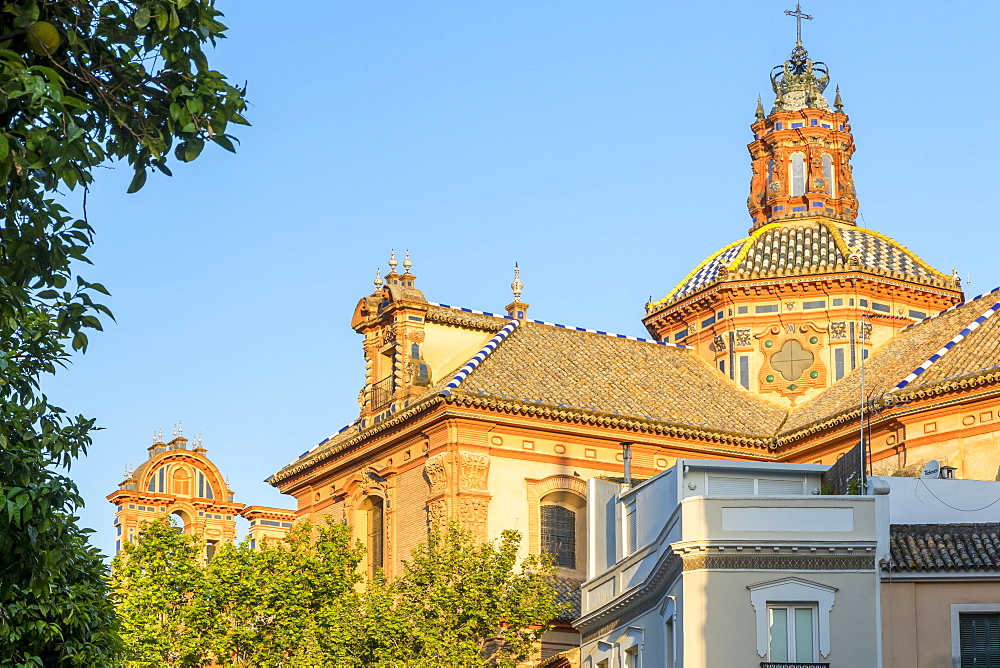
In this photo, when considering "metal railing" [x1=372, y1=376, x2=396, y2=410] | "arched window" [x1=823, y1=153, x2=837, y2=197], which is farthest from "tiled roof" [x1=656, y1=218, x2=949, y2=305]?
"metal railing" [x1=372, y1=376, x2=396, y2=410]

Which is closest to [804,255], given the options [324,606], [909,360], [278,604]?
[909,360]

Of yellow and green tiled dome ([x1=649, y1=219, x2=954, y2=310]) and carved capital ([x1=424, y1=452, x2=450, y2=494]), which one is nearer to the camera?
carved capital ([x1=424, y1=452, x2=450, y2=494])

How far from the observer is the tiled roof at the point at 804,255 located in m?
57.3

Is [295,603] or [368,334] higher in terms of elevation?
[368,334]

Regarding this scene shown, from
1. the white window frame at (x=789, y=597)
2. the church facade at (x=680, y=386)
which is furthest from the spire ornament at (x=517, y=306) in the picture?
the white window frame at (x=789, y=597)

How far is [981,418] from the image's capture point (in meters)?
46.9

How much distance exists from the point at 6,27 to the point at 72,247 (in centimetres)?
192

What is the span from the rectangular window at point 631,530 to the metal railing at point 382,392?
49.9 feet

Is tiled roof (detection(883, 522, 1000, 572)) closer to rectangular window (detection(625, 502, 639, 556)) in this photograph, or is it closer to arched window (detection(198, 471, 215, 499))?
rectangular window (detection(625, 502, 639, 556))

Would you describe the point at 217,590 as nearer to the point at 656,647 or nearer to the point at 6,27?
the point at 656,647

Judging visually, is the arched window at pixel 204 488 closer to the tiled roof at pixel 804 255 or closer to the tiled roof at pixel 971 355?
the tiled roof at pixel 804 255

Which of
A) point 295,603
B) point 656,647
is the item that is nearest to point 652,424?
point 295,603

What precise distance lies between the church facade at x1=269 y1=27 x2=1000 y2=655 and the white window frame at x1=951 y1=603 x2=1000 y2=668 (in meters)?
13.5

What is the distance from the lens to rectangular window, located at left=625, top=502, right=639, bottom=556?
39956 millimetres
